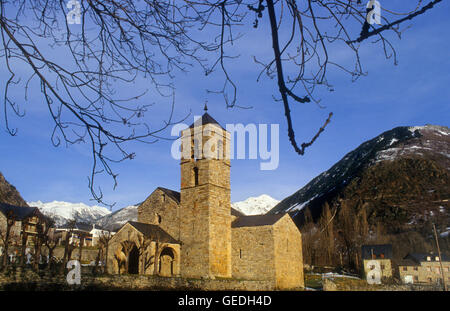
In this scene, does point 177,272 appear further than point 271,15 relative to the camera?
Yes

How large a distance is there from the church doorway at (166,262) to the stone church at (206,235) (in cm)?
7

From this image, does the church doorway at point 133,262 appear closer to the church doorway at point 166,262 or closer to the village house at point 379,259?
the church doorway at point 166,262

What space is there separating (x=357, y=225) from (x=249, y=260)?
40.0 meters

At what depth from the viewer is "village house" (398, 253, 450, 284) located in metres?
46.7

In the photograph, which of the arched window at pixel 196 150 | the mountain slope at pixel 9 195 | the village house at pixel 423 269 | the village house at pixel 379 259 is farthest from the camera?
the mountain slope at pixel 9 195

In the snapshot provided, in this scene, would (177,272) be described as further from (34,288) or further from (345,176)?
(345,176)

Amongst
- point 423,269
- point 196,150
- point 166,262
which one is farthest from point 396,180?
point 166,262

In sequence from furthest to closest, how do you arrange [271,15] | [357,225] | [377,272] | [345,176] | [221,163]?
[345,176] < [357,225] < [377,272] < [221,163] < [271,15]

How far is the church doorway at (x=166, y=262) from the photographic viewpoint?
25348 millimetres

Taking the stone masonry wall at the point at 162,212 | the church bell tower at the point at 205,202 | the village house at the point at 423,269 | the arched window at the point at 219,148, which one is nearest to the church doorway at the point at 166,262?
the church bell tower at the point at 205,202

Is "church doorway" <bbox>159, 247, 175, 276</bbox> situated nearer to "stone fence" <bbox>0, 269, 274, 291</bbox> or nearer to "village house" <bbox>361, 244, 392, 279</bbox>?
A: "stone fence" <bbox>0, 269, 274, 291</bbox>

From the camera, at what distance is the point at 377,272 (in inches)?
1768

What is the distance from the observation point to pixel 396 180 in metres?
100
